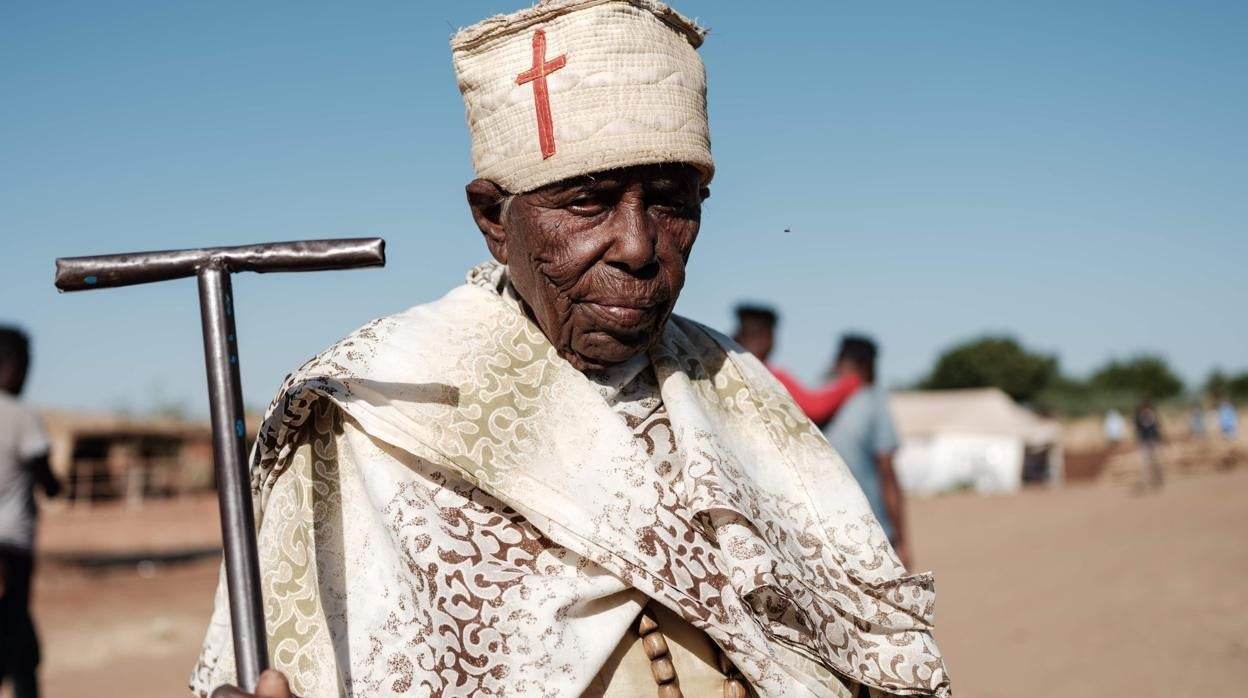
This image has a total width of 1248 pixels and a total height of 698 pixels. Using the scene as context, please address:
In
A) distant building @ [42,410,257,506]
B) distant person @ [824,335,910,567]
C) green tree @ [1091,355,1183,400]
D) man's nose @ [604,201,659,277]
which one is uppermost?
man's nose @ [604,201,659,277]

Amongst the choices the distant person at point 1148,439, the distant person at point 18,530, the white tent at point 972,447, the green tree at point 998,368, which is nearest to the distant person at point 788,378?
the distant person at point 18,530

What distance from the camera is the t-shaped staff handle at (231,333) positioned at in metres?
1.69

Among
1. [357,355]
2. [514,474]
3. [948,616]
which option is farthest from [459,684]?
[948,616]

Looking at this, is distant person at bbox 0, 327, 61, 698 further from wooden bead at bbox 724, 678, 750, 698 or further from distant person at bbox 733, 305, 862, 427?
wooden bead at bbox 724, 678, 750, 698

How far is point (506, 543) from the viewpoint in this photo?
204 cm

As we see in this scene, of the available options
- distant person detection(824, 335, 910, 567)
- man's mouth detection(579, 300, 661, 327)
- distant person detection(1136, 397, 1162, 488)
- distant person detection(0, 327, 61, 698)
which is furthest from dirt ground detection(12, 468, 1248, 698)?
man's mouth detection(579, 300, 661, 327)

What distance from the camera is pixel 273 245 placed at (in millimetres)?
1832

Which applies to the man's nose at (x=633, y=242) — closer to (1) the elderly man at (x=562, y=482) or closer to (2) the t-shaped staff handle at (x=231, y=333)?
(1) the elderly man at (x=562, y=482)

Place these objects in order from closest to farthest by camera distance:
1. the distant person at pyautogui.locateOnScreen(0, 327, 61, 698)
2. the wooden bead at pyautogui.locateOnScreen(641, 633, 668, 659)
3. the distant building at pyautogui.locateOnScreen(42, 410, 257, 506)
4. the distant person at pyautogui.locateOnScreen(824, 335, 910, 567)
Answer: the wooden bead at pyautogui.locateOnScreen(641, 633, 668, 659)
the distant person at pyautogui.locateOnScreen(0, 327, 61, 698)
the distant person at pyautogui.locateOnScreen(824, 335, 910, 567)
the distant building at pyautogui.locateOnScreen(42, 410, 257, 506)

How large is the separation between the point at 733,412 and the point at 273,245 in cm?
101

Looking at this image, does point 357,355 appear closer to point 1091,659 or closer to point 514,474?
point 514,474

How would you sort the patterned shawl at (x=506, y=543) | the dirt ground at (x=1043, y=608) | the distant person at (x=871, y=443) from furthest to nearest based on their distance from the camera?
the dirt ground at (x=1043, y=608) < the distant person at (x=871, y=443) < the patterned shawl at (x=506, y=543)

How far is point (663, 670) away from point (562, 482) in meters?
0.36

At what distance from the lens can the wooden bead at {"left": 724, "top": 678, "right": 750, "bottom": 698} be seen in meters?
2.09
